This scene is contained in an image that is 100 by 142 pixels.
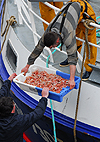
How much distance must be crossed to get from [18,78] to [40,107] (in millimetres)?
608

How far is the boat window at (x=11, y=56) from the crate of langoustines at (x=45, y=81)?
113 cm

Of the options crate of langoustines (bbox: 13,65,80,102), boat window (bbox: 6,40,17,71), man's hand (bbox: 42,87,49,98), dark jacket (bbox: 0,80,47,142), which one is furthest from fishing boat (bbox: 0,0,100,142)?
dark jacket (bbox: 0,80,47,142)

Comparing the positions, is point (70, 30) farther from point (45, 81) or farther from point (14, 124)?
Result: point (14, 124)

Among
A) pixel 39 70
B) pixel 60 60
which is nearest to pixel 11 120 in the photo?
pixel 39 70

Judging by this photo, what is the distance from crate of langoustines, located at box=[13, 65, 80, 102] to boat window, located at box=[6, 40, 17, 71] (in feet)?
3.72

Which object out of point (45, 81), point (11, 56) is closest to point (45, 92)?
point (45, 81)

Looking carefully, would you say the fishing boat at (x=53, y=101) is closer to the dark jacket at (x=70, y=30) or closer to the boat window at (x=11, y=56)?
the boat window at (x=11, y=56)

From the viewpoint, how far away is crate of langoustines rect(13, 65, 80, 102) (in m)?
2.29

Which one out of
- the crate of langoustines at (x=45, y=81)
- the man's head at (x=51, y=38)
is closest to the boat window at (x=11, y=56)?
the crate of langoustines at (x=45, y=81)

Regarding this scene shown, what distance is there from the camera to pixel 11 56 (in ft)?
13.3

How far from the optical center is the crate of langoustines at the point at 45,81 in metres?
2.29

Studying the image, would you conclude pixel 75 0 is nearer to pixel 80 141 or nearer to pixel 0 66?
pixel 80 141

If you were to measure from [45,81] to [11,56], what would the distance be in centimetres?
168

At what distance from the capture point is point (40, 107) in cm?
214
